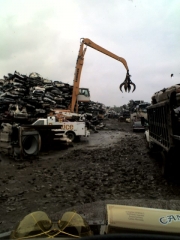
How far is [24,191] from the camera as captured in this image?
621cm

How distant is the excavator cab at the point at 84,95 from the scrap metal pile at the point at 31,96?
5.82 ft

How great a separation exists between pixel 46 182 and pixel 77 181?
2.87 feet

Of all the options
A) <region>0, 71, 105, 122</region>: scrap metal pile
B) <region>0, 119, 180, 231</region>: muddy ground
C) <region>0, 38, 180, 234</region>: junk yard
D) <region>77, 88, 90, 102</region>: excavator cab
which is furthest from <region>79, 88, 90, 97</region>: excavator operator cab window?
<region>0, 119, 180, 231</region>: muddy ground

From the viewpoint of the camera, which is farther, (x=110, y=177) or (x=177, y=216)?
(x=110, y=177)

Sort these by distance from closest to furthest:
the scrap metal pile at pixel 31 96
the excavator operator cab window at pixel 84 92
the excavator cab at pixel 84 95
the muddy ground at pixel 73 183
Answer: the muddy ground at pixel 73 183 → the scrap metal pile at pixel 31 96 → the excavator cab at pixel 84 95 → the excavator operator cab window at pixel 84 92

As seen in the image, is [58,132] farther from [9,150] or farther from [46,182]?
[46,182]

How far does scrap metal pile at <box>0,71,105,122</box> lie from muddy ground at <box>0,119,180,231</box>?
903cm

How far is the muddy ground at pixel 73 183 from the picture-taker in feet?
17.3

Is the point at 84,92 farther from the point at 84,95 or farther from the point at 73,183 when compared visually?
the point at 73,183

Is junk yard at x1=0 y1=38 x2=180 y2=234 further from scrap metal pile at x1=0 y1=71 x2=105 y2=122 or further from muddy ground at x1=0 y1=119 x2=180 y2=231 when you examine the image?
scrap metal pile at x1=0 y1=71 x2=105 y2=122

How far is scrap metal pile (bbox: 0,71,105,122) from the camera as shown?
19.4 m

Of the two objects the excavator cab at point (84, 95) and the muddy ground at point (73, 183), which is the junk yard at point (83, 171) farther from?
the excavator cab at point (84, 95)

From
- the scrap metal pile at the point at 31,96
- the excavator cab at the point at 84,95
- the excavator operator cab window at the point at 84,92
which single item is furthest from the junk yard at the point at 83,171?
the excavator operator cab window at the point at 84,92

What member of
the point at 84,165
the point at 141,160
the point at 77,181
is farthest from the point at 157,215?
the point at 141,160
